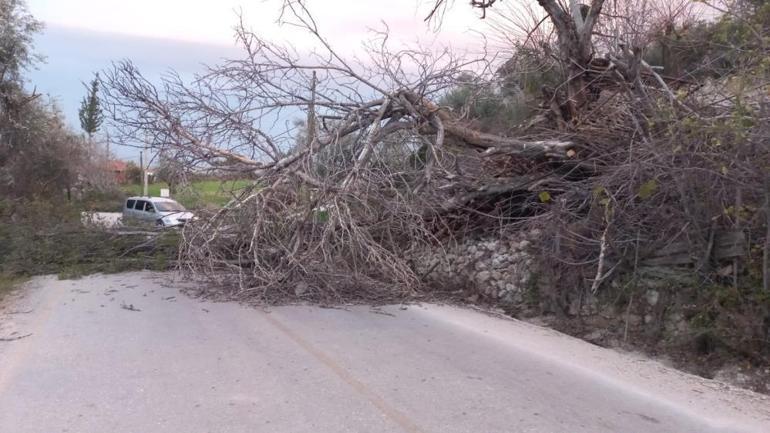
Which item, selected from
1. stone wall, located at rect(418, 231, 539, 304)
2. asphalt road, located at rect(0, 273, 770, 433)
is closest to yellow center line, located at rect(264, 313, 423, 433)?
asphalt road, located at rect(0, 273, 770, 433)

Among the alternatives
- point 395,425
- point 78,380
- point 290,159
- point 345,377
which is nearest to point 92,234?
point 290,159

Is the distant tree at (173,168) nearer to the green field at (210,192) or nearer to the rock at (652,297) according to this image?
the green field at (210,192)

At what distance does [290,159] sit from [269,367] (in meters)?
5.54

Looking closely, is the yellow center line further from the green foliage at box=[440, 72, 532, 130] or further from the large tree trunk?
the green foliage at box=[440, 72, 532, 130]

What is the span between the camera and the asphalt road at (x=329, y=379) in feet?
15.8

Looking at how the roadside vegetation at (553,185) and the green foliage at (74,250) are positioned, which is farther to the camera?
the green foliage at (74,250)

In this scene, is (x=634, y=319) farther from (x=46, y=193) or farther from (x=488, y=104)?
(x=46, y=193)

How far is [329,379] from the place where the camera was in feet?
18.9

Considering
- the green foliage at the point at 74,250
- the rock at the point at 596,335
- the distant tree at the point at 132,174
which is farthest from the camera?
the distant tree at the point at 132,174

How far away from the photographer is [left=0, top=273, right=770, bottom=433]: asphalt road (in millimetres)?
4824

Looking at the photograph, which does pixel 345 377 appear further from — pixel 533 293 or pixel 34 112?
pixel 34 112

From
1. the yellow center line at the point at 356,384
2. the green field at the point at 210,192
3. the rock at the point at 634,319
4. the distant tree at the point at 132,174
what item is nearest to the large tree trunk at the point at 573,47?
the rock at the point at 634,319

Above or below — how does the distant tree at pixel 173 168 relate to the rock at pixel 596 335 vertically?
above

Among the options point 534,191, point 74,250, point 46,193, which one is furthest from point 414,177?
point 46,193
